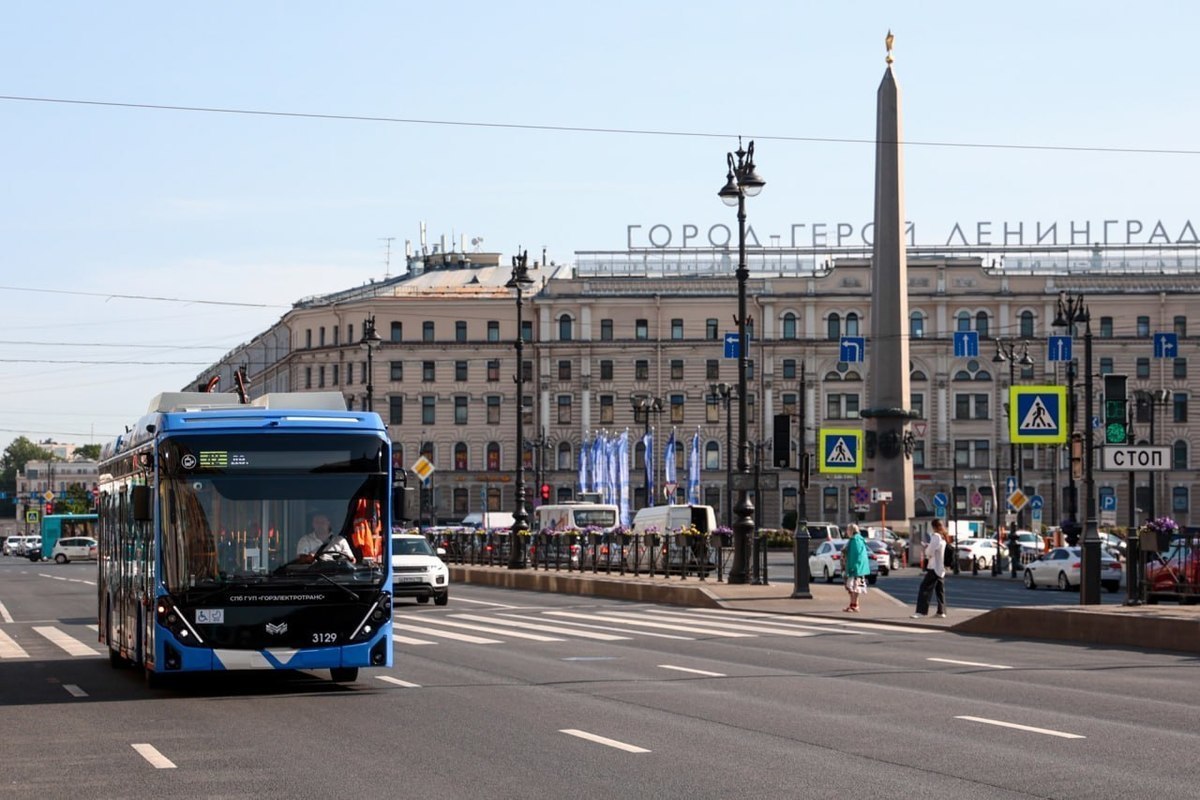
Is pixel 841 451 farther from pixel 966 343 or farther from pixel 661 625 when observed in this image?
pixel 966 343

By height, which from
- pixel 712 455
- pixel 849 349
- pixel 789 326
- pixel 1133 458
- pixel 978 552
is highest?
pixel 789 326

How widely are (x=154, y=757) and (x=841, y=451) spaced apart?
30.0 meters

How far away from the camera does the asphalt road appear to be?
11.1m

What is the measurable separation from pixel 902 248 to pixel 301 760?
2121 inches

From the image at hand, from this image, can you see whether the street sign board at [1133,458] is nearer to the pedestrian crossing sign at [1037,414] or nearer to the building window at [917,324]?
the pedestrian crossing sign at [1037,414]

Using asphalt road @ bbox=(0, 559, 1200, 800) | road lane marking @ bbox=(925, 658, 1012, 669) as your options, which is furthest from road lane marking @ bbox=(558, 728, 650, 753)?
road lane marking @ bbox=(925, 658, 1012, 669)

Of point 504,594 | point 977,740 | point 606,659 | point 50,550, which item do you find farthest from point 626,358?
point 977,740

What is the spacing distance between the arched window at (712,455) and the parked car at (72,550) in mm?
40618

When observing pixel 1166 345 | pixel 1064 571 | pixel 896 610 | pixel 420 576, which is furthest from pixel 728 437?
pixel 896 610

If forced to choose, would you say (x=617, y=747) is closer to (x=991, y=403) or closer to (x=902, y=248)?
(x=902, y=248)

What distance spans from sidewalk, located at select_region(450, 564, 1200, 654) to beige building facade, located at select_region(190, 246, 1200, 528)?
68.6 metres

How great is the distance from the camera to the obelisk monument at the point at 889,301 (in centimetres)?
6262

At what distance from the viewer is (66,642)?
87.0 feet

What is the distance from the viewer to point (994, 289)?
116938 millimetres
